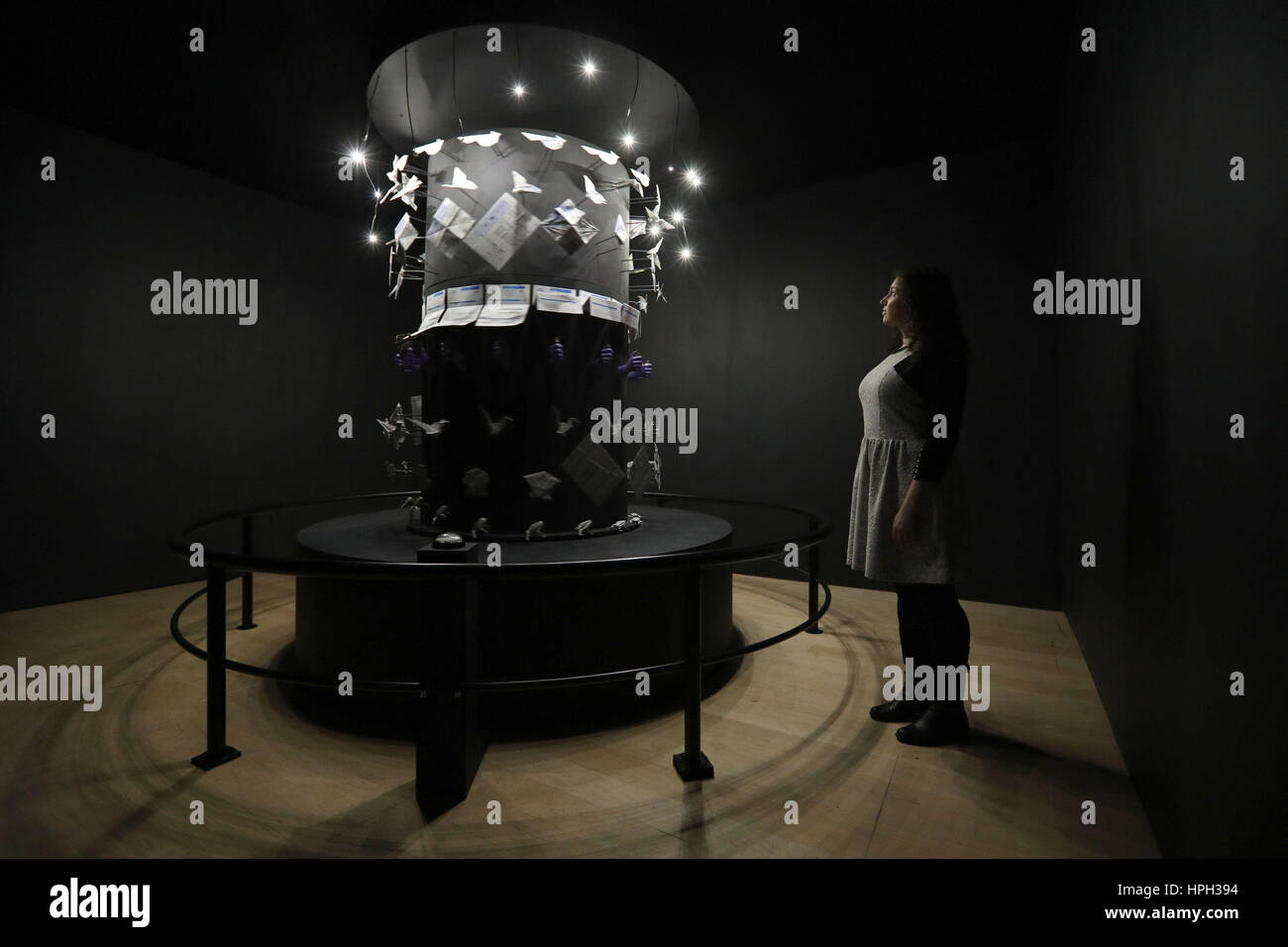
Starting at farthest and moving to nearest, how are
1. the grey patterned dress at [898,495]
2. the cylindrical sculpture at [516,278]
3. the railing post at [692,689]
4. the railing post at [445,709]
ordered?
1. the cylindrical sculpture at [516,278]
2. the grey patterned dress at [898,495]
3. the railing post at [692,689]
4. the railing post at [445,709]

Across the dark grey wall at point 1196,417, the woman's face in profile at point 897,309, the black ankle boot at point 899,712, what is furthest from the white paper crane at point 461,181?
the black ankle boot at point 899,712

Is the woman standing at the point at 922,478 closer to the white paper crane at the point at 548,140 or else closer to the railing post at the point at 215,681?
the white paper crane at the point at 548,140

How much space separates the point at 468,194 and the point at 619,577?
179 cm

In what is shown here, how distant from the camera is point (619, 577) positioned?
7.00 ft

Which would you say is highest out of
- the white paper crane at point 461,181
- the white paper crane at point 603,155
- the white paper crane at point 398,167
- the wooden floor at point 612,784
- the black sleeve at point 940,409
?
the white paper crane at point 603,155

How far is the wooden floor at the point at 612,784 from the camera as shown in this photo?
1.42 meters

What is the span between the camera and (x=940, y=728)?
1901 millimetres

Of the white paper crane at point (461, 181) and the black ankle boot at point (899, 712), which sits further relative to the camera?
the white paper crane at point (461, 181)

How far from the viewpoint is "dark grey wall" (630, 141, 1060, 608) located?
3.50m

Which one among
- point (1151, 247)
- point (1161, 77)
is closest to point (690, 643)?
point (1151, 247)

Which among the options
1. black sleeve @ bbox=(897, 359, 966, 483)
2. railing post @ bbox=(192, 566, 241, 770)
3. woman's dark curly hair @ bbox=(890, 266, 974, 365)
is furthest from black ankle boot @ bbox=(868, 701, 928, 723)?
railing post @ bbox=(192, 566, 241, 770)

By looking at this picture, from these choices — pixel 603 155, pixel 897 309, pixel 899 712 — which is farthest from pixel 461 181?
pixel 899 712

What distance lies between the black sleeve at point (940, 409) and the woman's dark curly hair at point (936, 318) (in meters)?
0.03

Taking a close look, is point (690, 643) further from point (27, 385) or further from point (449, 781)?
point (27, 385)
